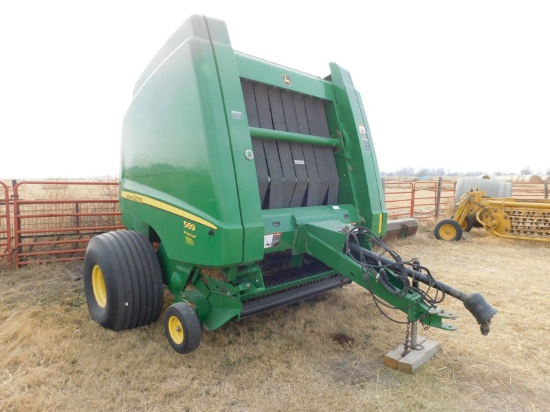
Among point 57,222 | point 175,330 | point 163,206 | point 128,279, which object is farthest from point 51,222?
point 175,330

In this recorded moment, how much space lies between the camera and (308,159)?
142 inches

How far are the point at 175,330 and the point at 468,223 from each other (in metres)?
8.05

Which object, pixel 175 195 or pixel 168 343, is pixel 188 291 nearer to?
pixel 168 343

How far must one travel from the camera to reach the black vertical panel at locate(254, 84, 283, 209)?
323 cm

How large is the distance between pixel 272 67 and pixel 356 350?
2558mm

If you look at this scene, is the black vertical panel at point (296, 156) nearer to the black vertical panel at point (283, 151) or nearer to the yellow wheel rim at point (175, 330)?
the black vertical panel at point (283, 151)

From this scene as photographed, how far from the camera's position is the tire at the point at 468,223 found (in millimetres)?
8781

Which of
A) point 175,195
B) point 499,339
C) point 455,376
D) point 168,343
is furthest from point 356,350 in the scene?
point 175,195

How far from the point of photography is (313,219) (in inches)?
129

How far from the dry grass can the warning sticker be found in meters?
0.85

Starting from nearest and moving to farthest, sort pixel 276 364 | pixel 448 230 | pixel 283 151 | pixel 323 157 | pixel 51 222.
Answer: pixel 276 364 < pixel 283 151 < pixel 323 157 < pixel 51 222 < pixel 448 230

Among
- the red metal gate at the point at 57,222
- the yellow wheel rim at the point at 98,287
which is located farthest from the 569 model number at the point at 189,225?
the red metal gate at the point at 57,222

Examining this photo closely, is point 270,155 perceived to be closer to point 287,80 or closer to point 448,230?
point 287,80

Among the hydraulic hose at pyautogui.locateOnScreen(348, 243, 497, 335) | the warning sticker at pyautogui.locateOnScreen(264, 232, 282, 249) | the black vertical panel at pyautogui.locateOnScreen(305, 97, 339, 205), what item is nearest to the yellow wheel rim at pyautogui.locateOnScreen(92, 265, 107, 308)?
the warning sticker at pyautogui.locateOnScreen(264, 232, 282, 249)
